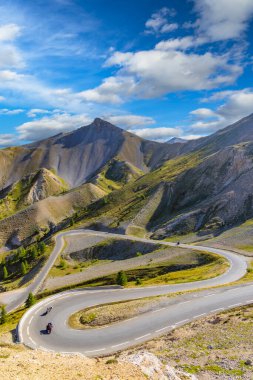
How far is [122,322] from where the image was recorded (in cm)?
4584

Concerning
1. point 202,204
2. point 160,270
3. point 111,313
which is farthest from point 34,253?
point 111,313

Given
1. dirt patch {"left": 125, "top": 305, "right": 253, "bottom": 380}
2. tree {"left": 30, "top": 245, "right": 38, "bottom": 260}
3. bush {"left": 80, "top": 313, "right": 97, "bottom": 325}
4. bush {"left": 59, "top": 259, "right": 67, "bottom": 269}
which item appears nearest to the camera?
dirt patch {"left": 125, "top": 305, "right": 253, "bottom": 380}

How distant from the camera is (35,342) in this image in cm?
4425

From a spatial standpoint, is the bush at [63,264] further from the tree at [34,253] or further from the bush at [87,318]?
the bush at [87,318]

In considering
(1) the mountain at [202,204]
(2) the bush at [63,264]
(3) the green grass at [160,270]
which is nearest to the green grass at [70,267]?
(2) the bush at [63,264]

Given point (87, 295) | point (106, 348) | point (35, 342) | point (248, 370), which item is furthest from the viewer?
point (87, 295)

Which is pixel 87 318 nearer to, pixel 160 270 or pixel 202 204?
pixel 160 270

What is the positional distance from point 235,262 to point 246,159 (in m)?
108

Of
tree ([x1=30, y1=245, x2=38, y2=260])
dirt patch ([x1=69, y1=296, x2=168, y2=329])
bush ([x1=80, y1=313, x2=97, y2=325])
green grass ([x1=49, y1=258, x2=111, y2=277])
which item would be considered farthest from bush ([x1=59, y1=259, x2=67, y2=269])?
bush ([x1=80, y1=313, x2=97, y2=325])

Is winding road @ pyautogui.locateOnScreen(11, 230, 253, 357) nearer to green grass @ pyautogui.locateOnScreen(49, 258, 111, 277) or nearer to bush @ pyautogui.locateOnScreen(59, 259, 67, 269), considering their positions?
green grass @ pyautogui.locateOnScreen(49, 258, 111, 277)

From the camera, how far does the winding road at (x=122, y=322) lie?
135ft

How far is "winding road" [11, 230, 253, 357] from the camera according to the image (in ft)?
135

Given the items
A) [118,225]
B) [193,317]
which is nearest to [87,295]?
[193,317]

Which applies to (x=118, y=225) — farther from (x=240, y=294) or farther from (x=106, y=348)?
(x=106, y=348)
